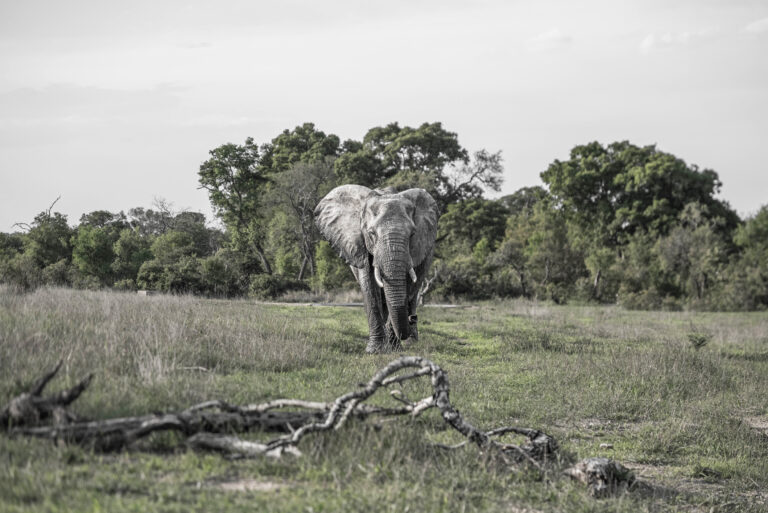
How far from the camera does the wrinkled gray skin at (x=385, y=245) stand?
1238 cm

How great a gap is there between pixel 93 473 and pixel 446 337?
11.7 meters

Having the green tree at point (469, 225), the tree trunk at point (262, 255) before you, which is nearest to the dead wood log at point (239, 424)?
the tree trunk at point (262, 255)

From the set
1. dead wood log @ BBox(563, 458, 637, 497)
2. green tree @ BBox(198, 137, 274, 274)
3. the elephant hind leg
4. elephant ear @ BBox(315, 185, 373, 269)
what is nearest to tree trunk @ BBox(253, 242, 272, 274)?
green tree @ BBox(198, 137, 274, 274)

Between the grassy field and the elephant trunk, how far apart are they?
866mm

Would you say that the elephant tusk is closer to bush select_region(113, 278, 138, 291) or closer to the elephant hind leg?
the elephant hind leg

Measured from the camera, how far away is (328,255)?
3900 cm

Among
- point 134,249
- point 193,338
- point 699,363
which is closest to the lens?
point 193,338

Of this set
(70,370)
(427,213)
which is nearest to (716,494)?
(70,370)

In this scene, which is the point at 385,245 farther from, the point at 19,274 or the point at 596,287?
the point at 596,287

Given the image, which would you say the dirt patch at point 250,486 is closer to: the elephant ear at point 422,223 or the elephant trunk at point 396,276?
the elephant trunk at point 396,276

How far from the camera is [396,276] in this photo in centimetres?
1227

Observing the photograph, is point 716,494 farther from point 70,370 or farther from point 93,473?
point 70,370

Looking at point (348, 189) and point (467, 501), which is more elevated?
point (348, 189)

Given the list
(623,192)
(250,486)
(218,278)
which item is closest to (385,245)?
(250,486)
